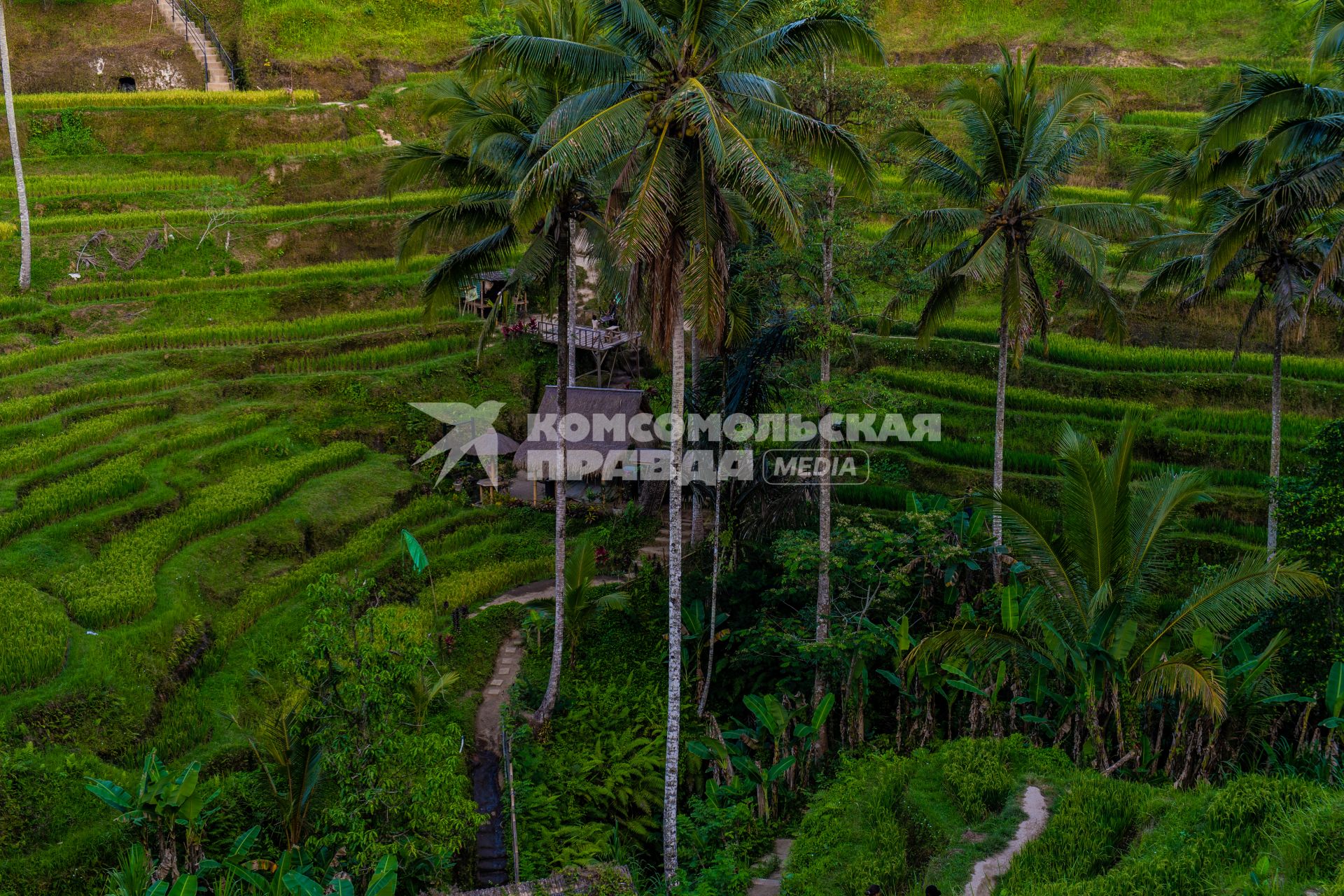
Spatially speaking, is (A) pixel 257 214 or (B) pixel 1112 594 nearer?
(B) pixel 1112 594

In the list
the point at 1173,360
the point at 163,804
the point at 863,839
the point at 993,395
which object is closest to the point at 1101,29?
the point at 1173,360

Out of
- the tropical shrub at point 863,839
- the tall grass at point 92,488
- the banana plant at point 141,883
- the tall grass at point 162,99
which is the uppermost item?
the tall grass at point 162,99

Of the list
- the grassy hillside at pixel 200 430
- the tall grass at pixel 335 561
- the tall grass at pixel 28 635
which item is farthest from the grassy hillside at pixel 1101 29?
the tall grass at pixel 28 635

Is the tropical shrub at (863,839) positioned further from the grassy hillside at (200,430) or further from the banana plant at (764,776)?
the grassy hillside at (200,430)

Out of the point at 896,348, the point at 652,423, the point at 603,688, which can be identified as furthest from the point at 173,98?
the point at 603,688

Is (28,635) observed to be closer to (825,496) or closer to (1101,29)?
(825,496)

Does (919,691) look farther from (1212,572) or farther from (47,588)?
(47,588)
